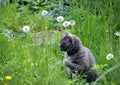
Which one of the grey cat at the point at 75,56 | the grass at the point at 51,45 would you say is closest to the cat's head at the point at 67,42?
the grey cat at the point at 75,56

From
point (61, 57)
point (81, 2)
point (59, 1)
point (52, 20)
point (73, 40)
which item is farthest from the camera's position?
point (59, 1)

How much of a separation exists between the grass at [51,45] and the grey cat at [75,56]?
164 mm

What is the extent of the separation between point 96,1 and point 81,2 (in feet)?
0.81

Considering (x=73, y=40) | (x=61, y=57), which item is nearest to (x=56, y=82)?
(x=73, y=40)

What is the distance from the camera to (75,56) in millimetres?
6309

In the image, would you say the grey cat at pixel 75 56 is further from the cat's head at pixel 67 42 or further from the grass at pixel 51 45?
the grass at pixel 51 45

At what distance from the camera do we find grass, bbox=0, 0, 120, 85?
18.7 feet

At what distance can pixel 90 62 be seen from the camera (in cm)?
634

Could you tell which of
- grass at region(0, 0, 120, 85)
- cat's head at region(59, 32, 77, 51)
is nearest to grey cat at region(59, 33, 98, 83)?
cat's head at region(59, 32, 77, 51)

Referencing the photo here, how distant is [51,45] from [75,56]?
88 centimetres

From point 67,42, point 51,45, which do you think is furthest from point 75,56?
point 51,45

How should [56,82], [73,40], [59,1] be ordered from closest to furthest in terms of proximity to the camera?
[56,82] < [73,40] < [59,1]

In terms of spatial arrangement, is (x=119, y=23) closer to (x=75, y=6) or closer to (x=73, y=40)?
(x=75, y=6)

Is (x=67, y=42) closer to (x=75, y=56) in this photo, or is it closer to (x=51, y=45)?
(x=75, y=56)
